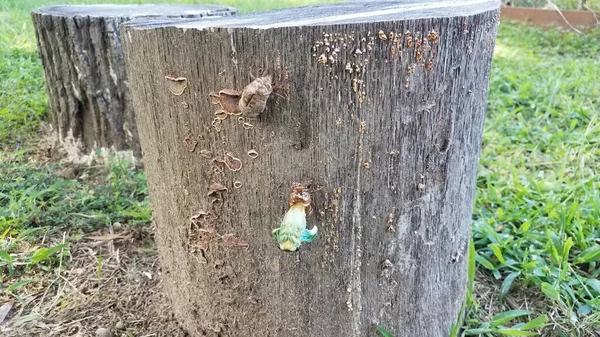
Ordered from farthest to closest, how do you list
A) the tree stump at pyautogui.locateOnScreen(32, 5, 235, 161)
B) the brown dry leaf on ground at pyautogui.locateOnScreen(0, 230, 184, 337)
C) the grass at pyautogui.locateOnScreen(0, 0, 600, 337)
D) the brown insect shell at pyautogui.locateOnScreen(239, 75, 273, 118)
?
the tree stump at pyautogui.locateOnScreen(32, 5, 235, 161) → the grass at pyautogui.locateOnScreen(0, 0, 600, 337) → the brown dry leaf on ground at pyautogui.locateOnScreen(0, 230, 184, 337) → the brown insect shell at pyautogui.locateOnScreen(239, 75, 273, 118)

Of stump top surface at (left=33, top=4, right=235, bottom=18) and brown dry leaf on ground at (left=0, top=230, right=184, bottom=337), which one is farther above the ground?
stump top surface at (left=33, top=4, right=235, bottom=18)

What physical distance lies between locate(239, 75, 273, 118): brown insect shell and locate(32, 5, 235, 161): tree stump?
1.40m

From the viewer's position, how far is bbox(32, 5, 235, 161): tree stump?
2.29m

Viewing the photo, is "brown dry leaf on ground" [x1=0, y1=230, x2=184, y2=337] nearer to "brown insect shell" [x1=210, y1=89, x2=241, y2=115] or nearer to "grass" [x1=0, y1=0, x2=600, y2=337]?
"grass" [x1=0, y1=0, x2=600, y2=337]

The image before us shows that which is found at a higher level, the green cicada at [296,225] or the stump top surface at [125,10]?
the stump top surface at [125,10]

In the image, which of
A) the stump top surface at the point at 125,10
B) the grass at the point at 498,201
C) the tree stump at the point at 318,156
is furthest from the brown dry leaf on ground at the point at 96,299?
the stump top surface at the point at 125,10

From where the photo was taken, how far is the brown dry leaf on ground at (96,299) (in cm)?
143

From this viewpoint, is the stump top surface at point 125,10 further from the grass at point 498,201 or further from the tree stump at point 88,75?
the grass at point 498,201

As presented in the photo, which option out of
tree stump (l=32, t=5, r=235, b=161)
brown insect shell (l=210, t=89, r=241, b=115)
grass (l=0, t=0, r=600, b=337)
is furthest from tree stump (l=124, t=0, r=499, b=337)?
tree stump (l=32, t=5, r=235, b=161)

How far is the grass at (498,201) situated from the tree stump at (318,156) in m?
0.23

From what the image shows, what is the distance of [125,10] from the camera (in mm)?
2553

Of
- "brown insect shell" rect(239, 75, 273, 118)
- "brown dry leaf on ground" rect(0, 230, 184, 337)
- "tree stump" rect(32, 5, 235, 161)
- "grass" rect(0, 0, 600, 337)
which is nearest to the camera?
"brown insect shell" rect(239, 75, 273, 118)

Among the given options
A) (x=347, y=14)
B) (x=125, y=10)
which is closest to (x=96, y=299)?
(x=347, y=14)

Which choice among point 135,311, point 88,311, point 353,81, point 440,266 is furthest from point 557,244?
point 88,311
